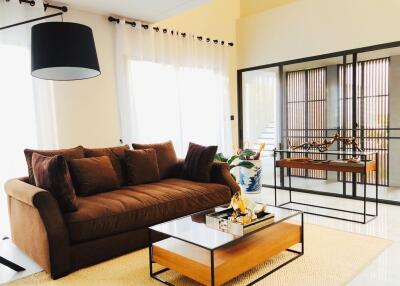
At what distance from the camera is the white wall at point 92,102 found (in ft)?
12.7

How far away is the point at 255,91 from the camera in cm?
583

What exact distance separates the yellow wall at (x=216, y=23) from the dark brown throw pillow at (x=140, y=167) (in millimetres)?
2092

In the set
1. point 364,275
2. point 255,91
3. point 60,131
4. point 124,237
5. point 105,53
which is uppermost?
point 105,53

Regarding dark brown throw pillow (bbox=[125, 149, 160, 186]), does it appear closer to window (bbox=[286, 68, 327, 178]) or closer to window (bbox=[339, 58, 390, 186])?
window (bbox=[286, 68, 327, 178])

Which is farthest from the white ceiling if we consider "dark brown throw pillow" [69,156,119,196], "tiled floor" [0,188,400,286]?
"tiled floor" [0,188,400,286]

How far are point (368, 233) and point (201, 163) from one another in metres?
1.85

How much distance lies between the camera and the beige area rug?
239cm

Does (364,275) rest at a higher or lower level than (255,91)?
lower

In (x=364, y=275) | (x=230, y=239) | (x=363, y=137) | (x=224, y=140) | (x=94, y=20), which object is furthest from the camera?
(x=224, y=140)

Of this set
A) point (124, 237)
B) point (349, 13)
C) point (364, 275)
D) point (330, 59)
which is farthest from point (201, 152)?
point (349, 13)

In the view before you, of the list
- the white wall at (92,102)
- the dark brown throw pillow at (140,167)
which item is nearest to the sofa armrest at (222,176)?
the dark brown throw pillow at (140,167)

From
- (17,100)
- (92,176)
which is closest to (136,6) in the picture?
(17,100)

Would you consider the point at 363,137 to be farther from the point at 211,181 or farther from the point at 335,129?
the point at 211,181

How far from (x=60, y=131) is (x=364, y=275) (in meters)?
3.33
